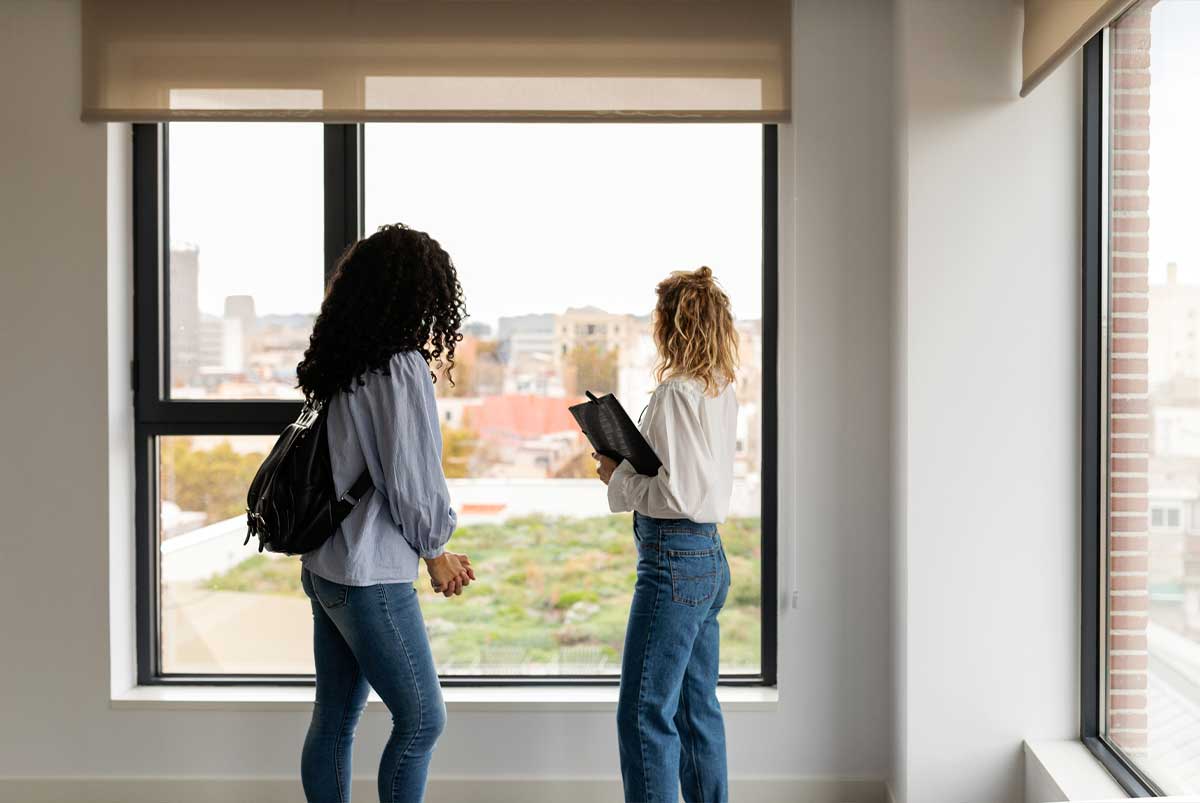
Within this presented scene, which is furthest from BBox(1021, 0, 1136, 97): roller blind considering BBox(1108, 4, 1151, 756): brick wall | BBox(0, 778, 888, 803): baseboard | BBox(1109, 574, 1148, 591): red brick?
BBox(0, 778, 888, 803): baseboard

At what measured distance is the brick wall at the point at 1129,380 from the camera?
1.92 m

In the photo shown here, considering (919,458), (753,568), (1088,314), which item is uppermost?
(1088,314)

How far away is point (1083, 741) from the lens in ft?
7.09

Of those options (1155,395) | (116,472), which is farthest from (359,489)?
(1155,395)

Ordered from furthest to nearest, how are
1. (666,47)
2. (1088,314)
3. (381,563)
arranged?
(666,47), (1088,314), (381,563)

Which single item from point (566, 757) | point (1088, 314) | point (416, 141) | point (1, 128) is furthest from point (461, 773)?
point (1, 128)

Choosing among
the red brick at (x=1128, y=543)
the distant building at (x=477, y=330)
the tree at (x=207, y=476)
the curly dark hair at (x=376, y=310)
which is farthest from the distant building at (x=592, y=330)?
the red brick at (x=1128, y=543)

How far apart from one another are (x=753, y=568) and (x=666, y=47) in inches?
57.1

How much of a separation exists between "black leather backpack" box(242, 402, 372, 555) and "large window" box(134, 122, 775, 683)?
782mm

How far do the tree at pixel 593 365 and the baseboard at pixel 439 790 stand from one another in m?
1.10

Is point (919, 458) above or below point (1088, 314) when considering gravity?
below

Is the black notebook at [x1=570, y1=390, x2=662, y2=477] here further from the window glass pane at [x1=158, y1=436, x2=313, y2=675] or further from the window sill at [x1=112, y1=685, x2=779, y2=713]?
the window glass pane at [x1=158, y1=436, x2=313, y2=675]

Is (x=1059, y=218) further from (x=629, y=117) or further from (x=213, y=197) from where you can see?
(x=213, y=197)

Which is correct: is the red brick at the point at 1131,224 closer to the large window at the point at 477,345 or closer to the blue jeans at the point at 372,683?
the large window at the point at 477,345
